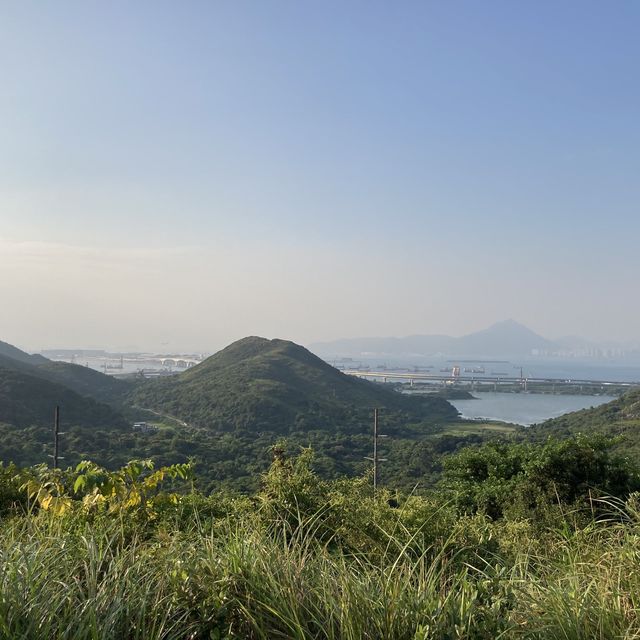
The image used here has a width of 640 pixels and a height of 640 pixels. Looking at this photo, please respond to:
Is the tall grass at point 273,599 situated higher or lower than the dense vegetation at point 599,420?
higher

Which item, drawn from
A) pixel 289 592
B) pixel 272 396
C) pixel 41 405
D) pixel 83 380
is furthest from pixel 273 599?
pixel 83 380

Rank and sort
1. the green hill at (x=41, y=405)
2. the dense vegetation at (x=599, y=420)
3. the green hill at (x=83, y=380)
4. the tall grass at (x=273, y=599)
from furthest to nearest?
the green hill at (x=83, y=380) → the dense vegetation at (x=599, y=420) → the green hill at (x=41, y=405) → the tall grass at (x=273, y=599)

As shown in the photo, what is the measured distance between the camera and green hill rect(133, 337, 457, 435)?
1909 inches

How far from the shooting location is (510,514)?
757 cm

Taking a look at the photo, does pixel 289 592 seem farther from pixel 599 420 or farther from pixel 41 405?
pixel 599 420

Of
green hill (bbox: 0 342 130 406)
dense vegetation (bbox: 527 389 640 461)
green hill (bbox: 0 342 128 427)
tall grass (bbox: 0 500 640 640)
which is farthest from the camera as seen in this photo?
green hill (bbox: 0 342 130 406)

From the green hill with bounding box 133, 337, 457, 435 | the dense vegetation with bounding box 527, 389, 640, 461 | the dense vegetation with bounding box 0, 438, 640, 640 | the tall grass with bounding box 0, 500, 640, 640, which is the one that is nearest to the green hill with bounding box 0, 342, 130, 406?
the green hill with bounding box 133, 337, 457, 435

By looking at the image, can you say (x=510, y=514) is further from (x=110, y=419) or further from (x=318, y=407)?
(x=318, y=407)

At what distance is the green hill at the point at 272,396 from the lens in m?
48.5

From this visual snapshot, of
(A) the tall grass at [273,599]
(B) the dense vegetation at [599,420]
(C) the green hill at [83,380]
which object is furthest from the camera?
(C) the green hill at [83,380]

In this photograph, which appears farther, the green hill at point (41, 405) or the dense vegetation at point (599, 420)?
→ the dense vegetation at point (599, 420)

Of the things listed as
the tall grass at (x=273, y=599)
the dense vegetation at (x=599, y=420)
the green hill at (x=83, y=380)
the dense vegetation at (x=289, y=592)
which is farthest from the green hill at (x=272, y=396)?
the tall grass at (x=273, y=599)

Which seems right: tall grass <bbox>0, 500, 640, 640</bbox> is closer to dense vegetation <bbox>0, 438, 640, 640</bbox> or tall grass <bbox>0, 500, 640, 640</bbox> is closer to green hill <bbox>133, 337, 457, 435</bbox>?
dense vegetation <bbox>0, 438, 640, 640</bbox>

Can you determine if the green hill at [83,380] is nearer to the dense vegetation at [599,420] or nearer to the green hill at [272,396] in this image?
the green hill at [272,396]
